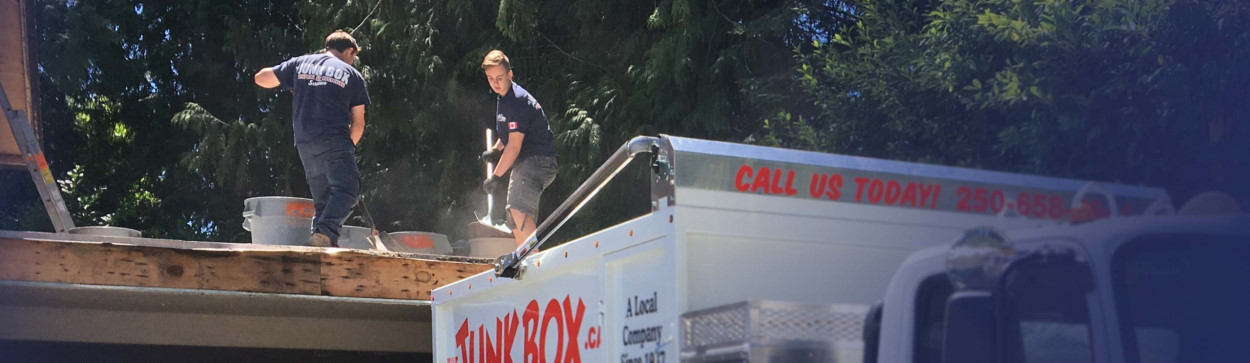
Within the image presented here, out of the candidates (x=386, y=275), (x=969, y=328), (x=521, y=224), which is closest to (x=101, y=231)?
(x=386, y=275)

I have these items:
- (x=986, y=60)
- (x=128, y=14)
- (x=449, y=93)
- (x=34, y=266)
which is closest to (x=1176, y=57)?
(x=986, y=60)

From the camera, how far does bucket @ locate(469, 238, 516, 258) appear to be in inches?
316

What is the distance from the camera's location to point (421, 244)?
8.18 meters

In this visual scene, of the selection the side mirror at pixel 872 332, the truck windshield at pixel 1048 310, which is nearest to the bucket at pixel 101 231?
the side mirror at pixel 872 332

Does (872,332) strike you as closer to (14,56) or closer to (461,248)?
(461,248)

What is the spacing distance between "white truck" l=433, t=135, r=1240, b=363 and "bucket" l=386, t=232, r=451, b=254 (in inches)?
165

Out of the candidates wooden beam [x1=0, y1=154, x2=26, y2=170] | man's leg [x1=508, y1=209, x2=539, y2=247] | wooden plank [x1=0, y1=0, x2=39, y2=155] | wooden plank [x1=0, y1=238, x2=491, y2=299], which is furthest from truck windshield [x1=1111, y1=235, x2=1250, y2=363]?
wooden plank [x1=0, y1=0, x2=39, y2=155]

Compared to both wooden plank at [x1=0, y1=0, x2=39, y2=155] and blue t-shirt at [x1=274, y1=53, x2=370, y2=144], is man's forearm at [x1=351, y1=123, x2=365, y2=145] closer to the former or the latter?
blue t-shirt at [x1=274, y1=53, x2=370, y2=144]

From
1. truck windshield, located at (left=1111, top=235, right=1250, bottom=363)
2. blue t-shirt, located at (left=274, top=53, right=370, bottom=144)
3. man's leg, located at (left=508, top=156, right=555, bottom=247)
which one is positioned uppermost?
blue t-shirt, located at (left=274, top=53, right=370, bottom=144)

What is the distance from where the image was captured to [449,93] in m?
16.4

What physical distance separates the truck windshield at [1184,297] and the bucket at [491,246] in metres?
6.34

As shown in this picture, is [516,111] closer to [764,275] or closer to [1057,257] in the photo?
[764,275]

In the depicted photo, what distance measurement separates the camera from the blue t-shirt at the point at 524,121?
773 centimetres

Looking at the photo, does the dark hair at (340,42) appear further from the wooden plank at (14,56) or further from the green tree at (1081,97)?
the green tree at (1081,97)
